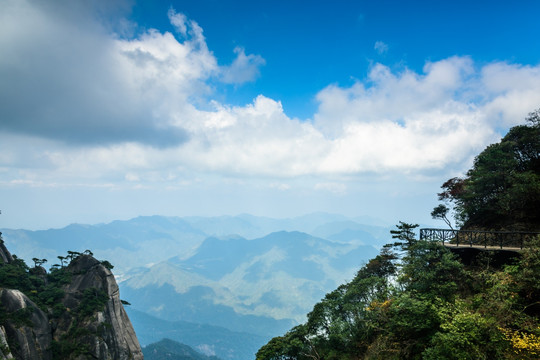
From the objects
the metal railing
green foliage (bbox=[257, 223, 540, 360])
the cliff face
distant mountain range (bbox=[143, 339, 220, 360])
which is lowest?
distant mountain range (bbox=[143, 339, 220, 360])

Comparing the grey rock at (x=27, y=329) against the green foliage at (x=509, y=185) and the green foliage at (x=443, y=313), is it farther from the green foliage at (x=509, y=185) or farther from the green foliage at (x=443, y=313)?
the green foliage at (x=509, y=185)

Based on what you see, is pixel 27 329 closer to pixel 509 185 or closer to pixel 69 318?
pixel 69 318

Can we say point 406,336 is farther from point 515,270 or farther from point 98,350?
point 98,350

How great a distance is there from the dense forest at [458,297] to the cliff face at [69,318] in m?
26.9

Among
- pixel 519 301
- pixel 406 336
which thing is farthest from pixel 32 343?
pixel 519 301

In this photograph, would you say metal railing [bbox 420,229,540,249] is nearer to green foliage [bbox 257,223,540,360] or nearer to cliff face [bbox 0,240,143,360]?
green foliage [bbox 257,223,540,360]

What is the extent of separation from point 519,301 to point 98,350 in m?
51.2

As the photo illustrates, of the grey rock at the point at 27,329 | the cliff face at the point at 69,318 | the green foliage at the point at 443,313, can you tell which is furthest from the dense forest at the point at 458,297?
the grey rock at the point at 27,329

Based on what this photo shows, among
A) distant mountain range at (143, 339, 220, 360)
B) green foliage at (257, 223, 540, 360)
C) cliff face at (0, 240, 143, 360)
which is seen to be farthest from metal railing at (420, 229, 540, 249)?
distant mountain range at (143, 339, 220, 360)

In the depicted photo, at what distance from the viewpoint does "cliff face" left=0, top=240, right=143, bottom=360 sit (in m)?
34.0

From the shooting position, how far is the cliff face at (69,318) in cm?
3400

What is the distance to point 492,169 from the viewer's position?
85.9ft

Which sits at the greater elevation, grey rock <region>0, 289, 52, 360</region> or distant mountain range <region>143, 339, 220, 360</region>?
grey rock <region>0, 289, 52, 360</region>

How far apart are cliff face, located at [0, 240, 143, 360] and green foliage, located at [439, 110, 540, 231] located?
52832mm
